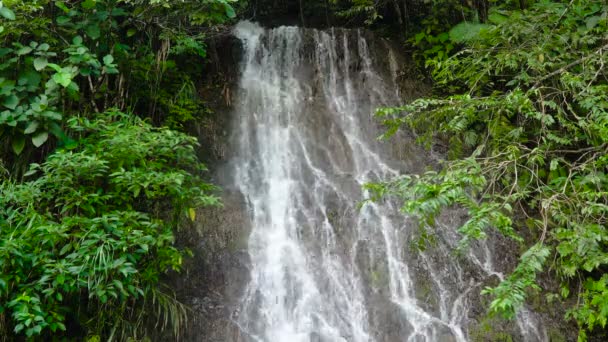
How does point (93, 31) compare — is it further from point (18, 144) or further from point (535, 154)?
point (535, 154)

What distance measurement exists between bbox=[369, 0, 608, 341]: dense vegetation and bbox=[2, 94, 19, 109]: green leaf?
10.5 feet

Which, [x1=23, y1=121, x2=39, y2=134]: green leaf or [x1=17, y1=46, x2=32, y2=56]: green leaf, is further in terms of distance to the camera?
[x1=17, y1=46, x2=32, y2=56]: green leaf

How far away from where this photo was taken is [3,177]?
465cm

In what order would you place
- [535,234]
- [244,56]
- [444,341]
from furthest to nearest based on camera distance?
[244,56]
[535,234]
[444,341]

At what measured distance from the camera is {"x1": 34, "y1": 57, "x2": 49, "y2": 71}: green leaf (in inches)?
181

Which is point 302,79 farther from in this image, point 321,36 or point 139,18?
point 139,18

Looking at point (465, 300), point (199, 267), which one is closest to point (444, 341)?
point (465, 300)

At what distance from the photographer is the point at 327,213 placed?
627 cm

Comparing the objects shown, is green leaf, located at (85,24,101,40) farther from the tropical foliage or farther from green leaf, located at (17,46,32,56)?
green leaf, located at (17,46,32,56)

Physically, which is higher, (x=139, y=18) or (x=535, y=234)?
(x=139, y=18)

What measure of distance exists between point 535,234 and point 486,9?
372 centimetres

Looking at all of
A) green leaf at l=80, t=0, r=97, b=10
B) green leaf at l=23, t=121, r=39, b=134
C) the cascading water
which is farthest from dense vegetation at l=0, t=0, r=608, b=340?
the cascading water

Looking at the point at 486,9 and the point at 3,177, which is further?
the point at 486,9

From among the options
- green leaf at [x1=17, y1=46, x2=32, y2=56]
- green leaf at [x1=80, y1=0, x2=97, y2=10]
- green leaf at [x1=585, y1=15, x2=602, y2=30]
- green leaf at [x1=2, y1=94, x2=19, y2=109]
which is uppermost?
green leaf at [x1=80, y1=0, x2=97, y2=10]
